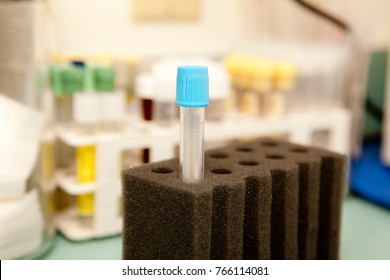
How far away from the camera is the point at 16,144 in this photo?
79 cm

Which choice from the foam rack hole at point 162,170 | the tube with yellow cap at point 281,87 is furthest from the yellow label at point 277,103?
the foam rack hole at point 162,170

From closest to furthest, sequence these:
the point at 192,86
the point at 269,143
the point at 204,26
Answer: the point at 192,86
the point at 269,143
the point at 204,26

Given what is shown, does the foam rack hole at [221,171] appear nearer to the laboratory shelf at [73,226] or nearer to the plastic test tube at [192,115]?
the plastic test tube at [192,115]

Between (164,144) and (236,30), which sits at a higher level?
(236,30)

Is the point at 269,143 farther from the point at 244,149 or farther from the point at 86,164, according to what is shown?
the point at 86,164

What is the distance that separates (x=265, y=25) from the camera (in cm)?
115

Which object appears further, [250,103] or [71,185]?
[250,103]

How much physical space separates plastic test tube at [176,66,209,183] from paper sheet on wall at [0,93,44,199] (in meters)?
0.30

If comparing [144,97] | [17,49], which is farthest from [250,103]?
→ [17,49]

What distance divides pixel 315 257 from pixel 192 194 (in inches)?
11.1

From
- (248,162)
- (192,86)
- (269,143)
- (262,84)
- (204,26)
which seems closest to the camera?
(192,86)

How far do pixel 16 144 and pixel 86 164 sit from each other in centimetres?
13
